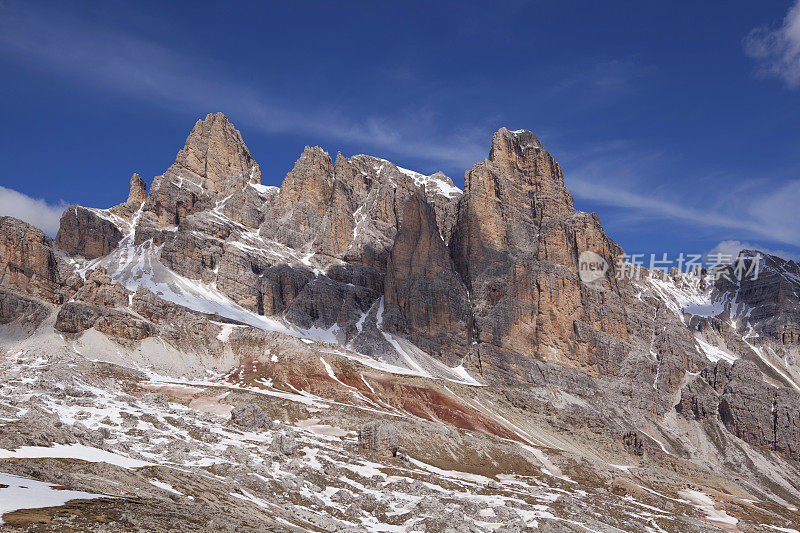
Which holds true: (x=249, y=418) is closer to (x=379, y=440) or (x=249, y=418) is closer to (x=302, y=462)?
(x=379, y=440)

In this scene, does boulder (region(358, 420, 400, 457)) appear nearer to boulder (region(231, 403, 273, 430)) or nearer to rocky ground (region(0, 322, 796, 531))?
rocky ground (region(0, 322, 796, 531))

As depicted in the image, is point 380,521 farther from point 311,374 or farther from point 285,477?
point 311,374

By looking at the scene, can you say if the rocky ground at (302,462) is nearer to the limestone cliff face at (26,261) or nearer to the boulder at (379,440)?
the boulder at (379,440)

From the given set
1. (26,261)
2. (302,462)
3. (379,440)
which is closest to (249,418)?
(379,440)

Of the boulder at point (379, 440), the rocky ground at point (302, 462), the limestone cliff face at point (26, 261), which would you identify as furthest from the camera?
the limestone cliff face at point (26, 261)

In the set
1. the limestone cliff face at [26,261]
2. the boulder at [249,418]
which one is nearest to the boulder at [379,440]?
the boulder at [249,418]

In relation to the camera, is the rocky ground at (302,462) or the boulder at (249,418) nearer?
the rocky ground at (302,462)

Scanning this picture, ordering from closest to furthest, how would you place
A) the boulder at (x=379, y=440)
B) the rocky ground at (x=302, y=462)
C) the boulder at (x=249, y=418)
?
1. the rocky ground at (x=302, y=462)
2. the boulder at (x=249, y=418)
3. the boulder at (x=379, y=440)

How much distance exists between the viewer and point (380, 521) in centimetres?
5781

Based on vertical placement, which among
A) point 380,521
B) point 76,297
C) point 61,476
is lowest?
point 380,521

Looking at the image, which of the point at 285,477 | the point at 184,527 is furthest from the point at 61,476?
the point at 285,477

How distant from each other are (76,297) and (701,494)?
500 feet

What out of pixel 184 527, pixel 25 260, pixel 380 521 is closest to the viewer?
pixel 184 527

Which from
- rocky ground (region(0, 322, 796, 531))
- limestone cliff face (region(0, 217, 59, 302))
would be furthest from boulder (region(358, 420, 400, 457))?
limestone cliff face (region(0, 217, 59, 302))
